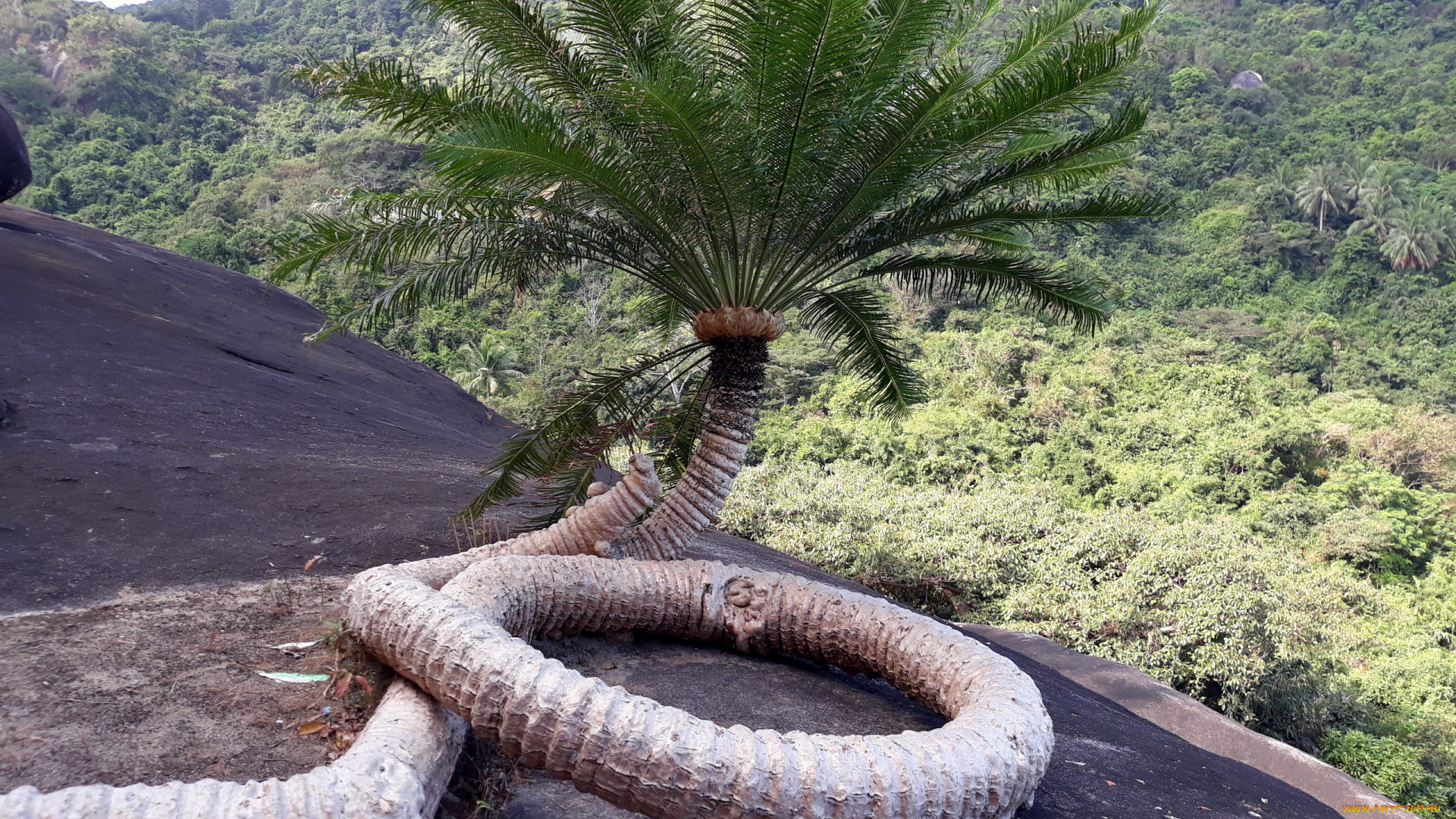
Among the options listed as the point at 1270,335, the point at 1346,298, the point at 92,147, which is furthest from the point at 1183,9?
the point at 92,147

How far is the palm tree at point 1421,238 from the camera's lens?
4350 cm

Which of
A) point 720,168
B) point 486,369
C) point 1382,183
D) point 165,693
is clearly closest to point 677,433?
point 720,168

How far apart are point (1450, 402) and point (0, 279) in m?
44.4

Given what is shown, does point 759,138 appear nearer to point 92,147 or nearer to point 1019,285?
point 1019,285

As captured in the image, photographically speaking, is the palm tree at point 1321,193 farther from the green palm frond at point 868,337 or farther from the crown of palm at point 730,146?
the crown of palm at point 730,146

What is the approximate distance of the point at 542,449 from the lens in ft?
21.6

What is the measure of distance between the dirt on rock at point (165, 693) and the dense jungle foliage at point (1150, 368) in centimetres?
278

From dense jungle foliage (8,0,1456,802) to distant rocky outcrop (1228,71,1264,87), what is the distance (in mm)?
768

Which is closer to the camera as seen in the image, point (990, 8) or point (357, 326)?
point (357, 326)

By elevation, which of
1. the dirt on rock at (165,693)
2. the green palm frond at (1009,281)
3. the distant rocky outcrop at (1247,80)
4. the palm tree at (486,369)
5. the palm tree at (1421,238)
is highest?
the distant rocky outcrop at (1247,80)

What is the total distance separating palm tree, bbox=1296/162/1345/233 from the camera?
1895 inches

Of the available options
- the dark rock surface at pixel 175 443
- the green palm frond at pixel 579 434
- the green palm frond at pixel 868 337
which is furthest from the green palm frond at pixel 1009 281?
the dark rock surface at pixel 175 443

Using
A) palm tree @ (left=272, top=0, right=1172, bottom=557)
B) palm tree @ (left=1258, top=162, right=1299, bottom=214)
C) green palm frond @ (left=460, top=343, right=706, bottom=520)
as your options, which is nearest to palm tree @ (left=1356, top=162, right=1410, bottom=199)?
palm tree @ (left=1258, top=162, right=1299, bottom=214)

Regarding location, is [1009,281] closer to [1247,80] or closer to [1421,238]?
[1421,238]
